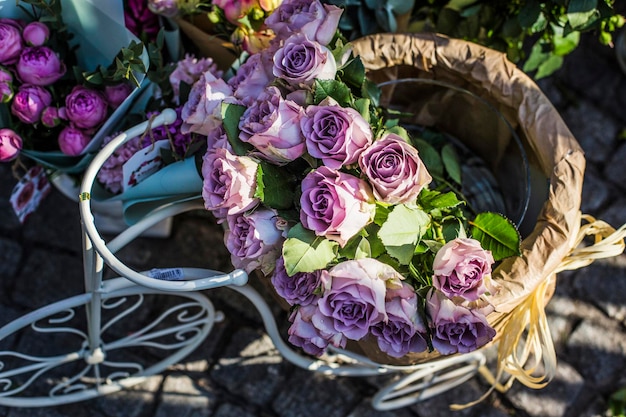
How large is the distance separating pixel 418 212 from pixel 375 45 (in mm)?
407

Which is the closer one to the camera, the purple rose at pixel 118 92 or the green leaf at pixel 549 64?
the purple rose at pixel 118 92

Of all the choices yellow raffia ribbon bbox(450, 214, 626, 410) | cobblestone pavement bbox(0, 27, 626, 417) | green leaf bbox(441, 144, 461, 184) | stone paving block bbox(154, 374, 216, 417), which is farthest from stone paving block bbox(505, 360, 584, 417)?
stone paving block bbox(154, 374, 216, 417)

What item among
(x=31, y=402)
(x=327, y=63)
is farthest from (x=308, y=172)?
(x=31, y=402)

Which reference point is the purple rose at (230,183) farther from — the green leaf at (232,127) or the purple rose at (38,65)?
the purple rose at (38,65)

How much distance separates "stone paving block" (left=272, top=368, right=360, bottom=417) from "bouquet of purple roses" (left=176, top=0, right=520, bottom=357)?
685 mm

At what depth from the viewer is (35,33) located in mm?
1209

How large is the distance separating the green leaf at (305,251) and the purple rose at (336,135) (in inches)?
4.0

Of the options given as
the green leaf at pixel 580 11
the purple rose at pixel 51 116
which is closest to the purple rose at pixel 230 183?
the purple rose at pixel 51 116

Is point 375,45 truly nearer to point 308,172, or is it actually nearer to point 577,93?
point 308,172

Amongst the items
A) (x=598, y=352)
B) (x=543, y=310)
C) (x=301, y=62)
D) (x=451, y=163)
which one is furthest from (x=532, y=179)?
(x=598, y=352)

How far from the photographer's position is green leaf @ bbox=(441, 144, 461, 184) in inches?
54.5

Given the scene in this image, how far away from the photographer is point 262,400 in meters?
1.68

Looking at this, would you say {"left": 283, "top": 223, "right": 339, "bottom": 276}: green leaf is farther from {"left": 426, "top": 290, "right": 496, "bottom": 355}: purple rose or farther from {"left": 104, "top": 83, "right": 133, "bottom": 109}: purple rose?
{"left": 104, "top": 83, "right": 133, "bottom": 109}: purple rose

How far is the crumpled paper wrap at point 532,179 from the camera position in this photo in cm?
111
